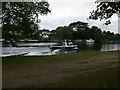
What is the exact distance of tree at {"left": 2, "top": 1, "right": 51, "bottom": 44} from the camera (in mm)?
19906

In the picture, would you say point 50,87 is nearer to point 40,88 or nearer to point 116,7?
point 40,88

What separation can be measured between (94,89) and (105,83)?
3.27 ft

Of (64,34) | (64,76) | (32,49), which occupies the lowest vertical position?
(32,49)

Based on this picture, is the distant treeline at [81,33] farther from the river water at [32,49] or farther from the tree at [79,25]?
the river water at [32,49]

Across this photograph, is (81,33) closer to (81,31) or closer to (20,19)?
(81,31)

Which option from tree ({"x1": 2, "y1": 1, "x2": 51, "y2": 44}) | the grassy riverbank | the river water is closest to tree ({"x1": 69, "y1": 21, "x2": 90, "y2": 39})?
the river water

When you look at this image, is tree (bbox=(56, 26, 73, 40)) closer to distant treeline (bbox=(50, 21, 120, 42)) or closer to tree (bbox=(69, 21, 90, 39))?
distant treeline (bbox=(50, 21, 120, 42))

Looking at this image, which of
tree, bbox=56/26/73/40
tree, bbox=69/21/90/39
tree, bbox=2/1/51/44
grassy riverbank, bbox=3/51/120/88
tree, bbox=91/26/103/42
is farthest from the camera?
tree, bbox=69/21/90/39

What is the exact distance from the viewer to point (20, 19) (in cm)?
2059

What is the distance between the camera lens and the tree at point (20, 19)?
65.3 ft

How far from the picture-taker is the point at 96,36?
101125 millimetres

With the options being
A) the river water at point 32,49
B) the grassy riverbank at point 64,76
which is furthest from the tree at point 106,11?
the river water at point 32,49

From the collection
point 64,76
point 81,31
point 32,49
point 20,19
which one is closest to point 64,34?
point 81,31

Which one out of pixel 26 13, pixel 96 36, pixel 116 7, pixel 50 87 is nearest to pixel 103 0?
pixel 116 7
